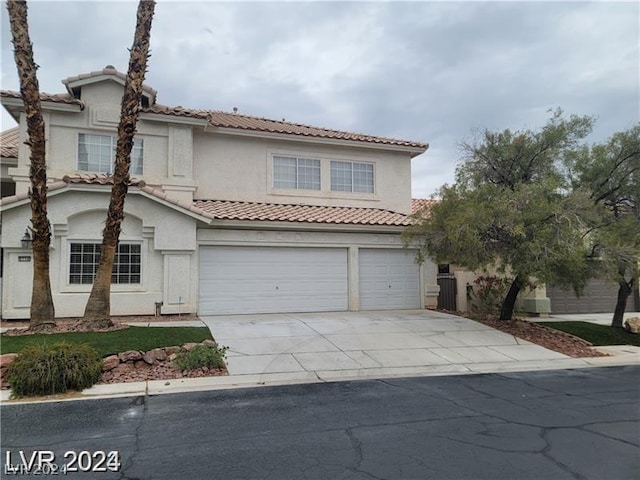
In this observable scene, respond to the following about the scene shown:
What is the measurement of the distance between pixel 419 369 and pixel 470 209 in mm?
4608

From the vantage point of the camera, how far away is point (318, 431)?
5965mm

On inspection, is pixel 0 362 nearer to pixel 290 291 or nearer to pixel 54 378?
pixel 54 378

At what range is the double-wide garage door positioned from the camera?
15.4 m

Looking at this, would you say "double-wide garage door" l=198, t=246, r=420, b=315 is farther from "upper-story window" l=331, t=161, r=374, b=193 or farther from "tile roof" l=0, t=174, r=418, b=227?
"upper-story window" l=331, t=161, r=374, b=193

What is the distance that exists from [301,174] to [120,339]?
10131 mm

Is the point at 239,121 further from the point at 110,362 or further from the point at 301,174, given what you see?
the point at 110,362

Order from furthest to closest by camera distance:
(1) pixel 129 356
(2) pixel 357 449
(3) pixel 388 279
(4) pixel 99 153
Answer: (3) pixel 388 279
(4) pixel 99 153
(1) pixel 129 356
(2) pixel 357 449

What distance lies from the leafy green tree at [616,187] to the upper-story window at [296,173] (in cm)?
882

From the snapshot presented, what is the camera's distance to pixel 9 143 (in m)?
16.8

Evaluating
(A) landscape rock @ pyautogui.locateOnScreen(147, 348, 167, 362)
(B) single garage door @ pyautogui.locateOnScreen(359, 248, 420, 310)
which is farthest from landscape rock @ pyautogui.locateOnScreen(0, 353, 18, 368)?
(B) single garage door @ pyautogui.locateOnScreen(359, 248, 420, 310)

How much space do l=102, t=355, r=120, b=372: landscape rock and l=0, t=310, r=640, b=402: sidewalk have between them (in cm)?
73

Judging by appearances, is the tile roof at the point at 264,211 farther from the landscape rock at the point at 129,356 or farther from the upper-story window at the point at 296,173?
the landscape rock at the point at 129,356

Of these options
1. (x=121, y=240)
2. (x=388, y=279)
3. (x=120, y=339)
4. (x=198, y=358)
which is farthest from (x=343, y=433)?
(x=388, y=279)

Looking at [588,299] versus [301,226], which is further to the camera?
[588,299]
